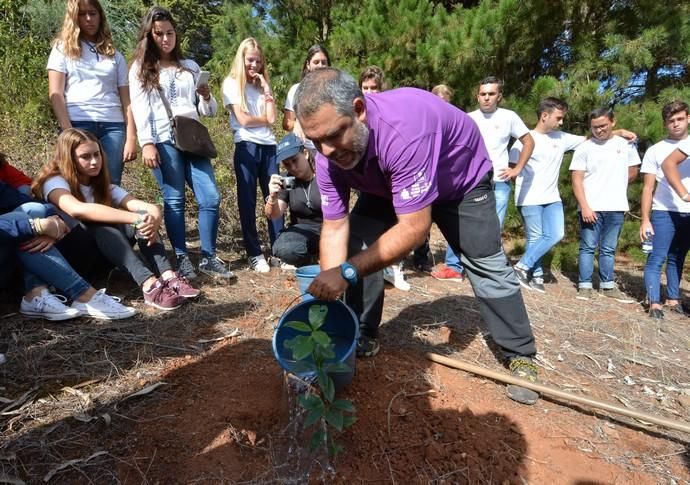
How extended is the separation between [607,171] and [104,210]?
3.94m

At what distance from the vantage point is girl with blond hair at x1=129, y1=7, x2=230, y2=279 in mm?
3105

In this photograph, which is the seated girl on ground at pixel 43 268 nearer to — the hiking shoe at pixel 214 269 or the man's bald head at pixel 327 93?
the hiking shoe at pixel 214 269

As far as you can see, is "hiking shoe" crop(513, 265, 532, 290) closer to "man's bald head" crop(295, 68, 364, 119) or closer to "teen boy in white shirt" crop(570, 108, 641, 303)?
"teen boy in white shirt" crop(570, 108, 641, 303)

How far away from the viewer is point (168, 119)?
3.17 m

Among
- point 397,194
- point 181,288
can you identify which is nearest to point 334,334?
point 397,194

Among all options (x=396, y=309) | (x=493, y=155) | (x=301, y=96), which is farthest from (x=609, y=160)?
(x=301, y=96)

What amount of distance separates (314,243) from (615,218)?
2.74m

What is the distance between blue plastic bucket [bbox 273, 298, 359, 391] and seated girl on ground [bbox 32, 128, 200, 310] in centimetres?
117

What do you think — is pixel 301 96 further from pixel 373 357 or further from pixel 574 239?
pixel 574 239

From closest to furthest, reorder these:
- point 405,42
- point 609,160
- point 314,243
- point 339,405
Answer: point 339,405 → point 314,243 → point 609,160 → point 405,42

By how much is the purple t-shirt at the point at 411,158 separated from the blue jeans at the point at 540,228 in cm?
219

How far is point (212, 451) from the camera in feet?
5.82

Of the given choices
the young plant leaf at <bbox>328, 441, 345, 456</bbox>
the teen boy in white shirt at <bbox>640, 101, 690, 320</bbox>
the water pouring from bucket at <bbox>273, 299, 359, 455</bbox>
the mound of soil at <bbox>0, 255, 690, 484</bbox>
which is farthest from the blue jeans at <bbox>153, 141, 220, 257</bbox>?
the teen boy in white shirt at <bbox>640, 101, 690, 320</bbox>

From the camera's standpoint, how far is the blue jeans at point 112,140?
3100 mm
